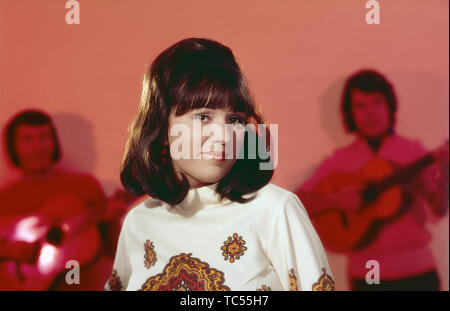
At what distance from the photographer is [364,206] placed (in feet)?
7.03

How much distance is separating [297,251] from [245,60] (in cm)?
77

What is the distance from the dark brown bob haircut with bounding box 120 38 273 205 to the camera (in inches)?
71.2

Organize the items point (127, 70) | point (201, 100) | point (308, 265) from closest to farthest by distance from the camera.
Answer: point (308, 265) → point (201, 100) → point (127, 70)

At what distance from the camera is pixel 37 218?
2.13m

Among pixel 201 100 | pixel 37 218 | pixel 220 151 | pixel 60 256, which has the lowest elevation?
pixel 60 256

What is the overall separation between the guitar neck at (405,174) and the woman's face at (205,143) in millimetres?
648

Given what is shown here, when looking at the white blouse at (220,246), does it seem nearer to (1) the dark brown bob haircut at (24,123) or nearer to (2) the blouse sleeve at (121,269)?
(2) the blouse sleeve at (121,269)

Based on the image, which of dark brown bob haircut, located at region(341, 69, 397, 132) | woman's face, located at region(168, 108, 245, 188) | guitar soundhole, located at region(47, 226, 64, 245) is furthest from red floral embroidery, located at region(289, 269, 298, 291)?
guitar soundhole, located at region(47, 226, 64, 245)

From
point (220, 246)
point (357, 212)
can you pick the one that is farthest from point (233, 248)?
point (357, 212)

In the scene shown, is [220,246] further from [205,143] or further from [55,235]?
[55,235]

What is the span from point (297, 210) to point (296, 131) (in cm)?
48

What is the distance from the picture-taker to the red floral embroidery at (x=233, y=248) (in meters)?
1.77

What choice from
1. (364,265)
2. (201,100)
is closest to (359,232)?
(364,265)
